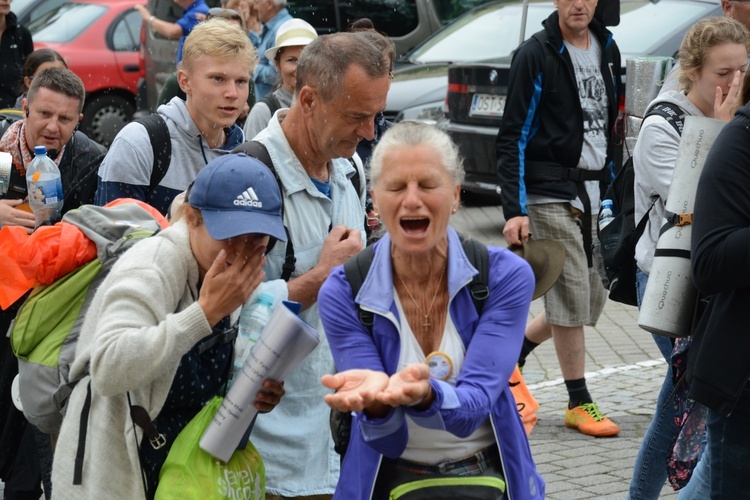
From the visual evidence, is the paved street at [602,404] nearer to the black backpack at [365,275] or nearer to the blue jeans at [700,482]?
the black backpack at [365,275]

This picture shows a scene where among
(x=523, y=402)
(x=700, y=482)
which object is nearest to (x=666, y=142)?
(x=700, y=482)

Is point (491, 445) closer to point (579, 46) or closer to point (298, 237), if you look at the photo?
point (298, 237)

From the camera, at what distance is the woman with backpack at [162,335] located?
3.07 m

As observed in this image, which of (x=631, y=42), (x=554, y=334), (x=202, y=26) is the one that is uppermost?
(x=202, y=26)

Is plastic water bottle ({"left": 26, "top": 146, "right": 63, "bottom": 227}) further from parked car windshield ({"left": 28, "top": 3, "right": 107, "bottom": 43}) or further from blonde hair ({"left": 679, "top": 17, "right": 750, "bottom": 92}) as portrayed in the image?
parked car windshield ({"left": 28, "top": 3, "right": 107, "bottom": 43})

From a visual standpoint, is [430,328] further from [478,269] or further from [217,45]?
[217,45]

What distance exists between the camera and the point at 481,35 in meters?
12.5

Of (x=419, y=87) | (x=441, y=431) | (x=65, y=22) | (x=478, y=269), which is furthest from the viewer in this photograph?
(x=65, y=22)

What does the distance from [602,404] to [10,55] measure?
18.6 ft

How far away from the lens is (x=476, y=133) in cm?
1070

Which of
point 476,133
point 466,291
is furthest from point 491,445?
point 476,133

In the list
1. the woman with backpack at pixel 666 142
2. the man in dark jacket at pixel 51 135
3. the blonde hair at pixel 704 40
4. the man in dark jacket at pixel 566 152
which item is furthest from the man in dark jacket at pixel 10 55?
the blonde hair at pixel 704 40

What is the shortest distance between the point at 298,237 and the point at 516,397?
0.86 metres

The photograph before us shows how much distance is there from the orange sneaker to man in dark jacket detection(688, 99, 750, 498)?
110 inches
